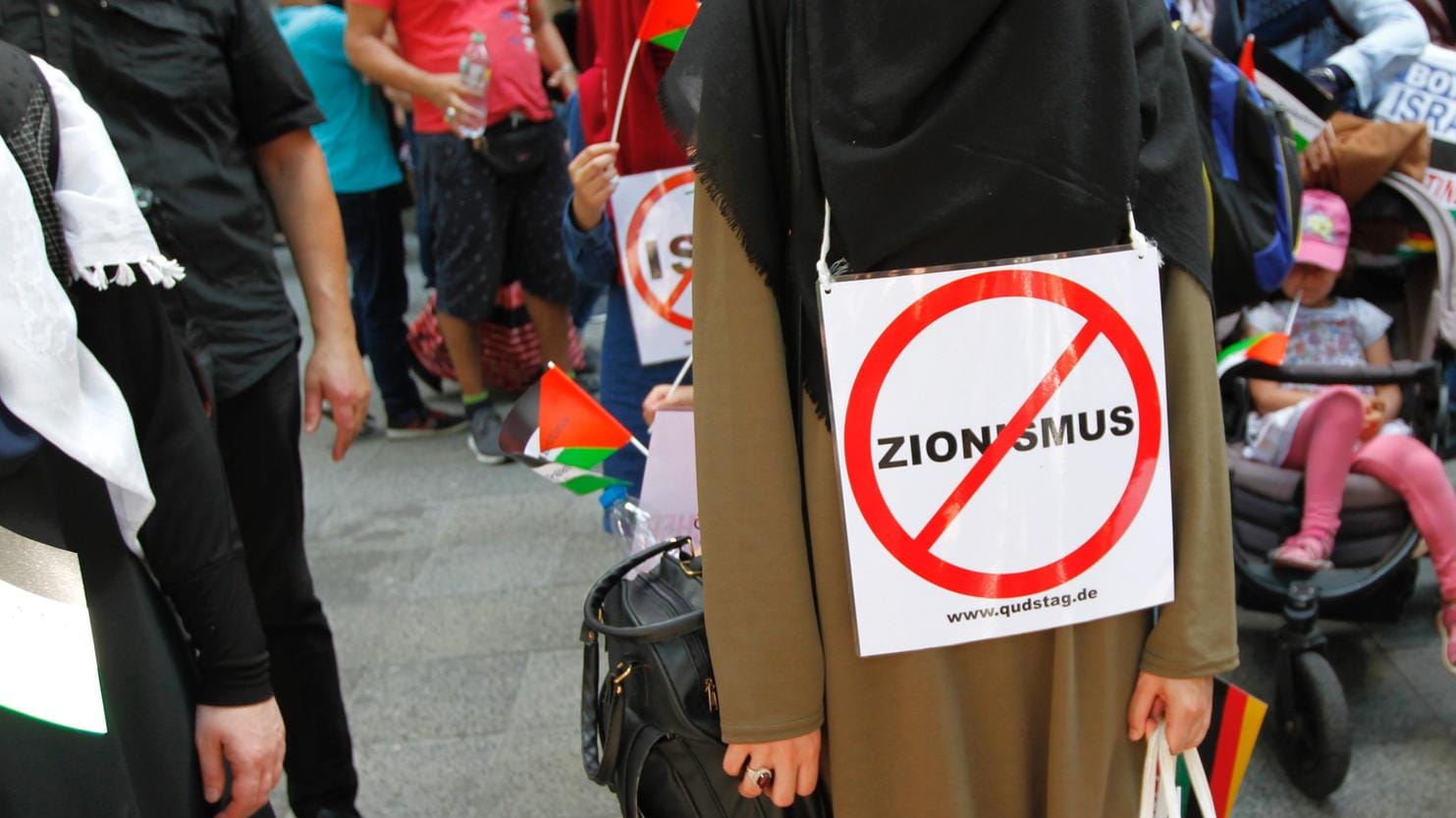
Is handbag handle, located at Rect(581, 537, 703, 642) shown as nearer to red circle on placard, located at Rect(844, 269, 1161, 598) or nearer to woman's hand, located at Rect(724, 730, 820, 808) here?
woman's hand, located at Rect(724, 730, 820, 808)

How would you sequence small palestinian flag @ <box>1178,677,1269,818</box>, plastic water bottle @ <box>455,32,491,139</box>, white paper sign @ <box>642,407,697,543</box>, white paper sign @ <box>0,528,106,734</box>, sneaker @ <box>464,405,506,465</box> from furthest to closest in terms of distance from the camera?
sneaker @ <box>464,405,506,465</box>
plastic water bottle @ <box>455,32,491,139</box>
white paper sign @ <box>642,407,697,543</box>
small palestinian flag @ <box>1178,677,1269,818</box>
white paper sign @ <box>0,528,106,734</box>

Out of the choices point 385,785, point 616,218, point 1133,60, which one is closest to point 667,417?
point 616,218

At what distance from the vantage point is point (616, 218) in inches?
86.7

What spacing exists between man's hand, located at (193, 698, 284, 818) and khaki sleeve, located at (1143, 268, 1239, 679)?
1052 mm

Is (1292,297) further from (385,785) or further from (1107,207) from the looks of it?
(385,785)

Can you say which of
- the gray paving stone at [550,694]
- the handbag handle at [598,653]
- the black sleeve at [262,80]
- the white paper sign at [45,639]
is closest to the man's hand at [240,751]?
the white paper sign at [45,639]

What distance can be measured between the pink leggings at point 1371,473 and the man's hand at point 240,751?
7.05ft

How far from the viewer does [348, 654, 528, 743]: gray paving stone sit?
3.05 metres

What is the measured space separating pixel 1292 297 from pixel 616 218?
73.1 inches

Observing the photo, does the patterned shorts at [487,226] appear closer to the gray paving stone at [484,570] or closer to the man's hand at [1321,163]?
the gray paving stone at [484,570]

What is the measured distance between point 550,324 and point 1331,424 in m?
3.01

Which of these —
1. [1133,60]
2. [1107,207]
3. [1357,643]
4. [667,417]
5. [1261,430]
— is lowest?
[1357,643]

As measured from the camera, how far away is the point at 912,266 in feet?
4.32

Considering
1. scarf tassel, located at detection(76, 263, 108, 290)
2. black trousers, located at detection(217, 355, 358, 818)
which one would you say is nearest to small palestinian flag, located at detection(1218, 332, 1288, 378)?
black trousers, located at detection(217, 355, 358, 818)
